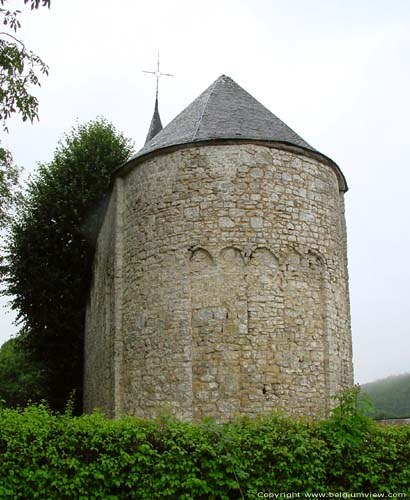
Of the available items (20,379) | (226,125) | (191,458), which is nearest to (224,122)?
(226,125)

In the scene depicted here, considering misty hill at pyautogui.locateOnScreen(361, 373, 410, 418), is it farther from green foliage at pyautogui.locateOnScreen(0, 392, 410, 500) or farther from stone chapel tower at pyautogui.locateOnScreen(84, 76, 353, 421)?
green foliage at pyautogui.locateOnScreen(0, 392, 410, 500)

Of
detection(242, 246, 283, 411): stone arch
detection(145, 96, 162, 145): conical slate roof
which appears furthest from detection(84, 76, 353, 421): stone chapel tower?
detection(145, 96, 162, 145): conical slate roof

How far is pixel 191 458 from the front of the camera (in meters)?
8.15

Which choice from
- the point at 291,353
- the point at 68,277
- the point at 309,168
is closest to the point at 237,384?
the point at 291,353

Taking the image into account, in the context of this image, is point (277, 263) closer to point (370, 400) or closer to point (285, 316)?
point (285, 316)

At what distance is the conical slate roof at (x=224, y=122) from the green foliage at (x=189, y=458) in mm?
6311

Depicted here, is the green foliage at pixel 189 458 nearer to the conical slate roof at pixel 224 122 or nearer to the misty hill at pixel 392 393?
the conical slate roof at pixel 224 122

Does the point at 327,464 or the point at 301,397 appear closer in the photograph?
the point at 327,464

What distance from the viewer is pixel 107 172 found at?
21.6 metres

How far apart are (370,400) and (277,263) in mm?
4145

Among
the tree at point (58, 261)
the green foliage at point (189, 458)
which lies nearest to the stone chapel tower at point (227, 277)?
the green foliage at point (189, 458)

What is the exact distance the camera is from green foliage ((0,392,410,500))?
315 inches

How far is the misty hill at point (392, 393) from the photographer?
96.8 ft

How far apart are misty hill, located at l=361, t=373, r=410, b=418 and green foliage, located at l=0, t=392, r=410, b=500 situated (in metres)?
21.2
